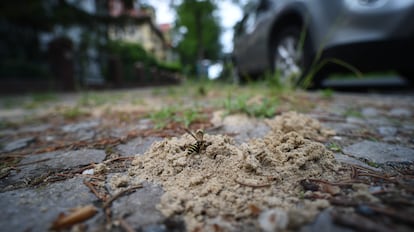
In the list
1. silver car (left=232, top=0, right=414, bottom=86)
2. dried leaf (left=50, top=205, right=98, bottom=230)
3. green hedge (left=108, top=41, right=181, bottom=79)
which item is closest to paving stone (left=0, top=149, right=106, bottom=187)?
dried leaf (left=50, top=205, right=98, bottom=230)

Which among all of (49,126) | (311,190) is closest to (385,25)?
(311,190)

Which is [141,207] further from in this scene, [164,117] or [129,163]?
[164,117]

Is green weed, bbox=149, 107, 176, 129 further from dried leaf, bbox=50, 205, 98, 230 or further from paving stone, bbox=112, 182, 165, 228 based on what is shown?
dried leaf, bbox=50, 205, 98, 230

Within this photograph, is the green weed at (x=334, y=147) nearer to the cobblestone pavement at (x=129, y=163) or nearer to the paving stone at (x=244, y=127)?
the cobblestone pavement at (x=129, y=163)

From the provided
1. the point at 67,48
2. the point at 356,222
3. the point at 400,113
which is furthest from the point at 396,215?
the point at 67,48

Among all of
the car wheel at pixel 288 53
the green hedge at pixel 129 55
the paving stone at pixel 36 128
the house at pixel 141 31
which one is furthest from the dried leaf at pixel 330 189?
the house at pixel 141 31

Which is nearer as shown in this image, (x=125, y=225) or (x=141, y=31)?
(x=125, y=225)
